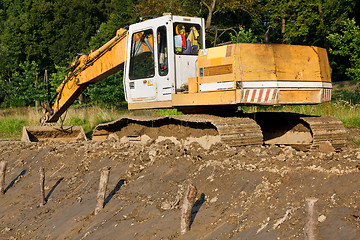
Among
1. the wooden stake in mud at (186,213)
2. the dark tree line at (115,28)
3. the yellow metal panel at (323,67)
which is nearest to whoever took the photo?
the wooden stake in mud at (186,213)

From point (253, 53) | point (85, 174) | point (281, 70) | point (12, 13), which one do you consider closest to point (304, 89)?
point (281, 70)

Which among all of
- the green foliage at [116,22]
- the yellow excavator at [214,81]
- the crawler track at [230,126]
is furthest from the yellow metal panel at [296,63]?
the green foliage at [116,22]

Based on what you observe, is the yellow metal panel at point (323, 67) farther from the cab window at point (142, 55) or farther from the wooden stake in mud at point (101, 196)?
the wooden stake in mud at point (101, 196)

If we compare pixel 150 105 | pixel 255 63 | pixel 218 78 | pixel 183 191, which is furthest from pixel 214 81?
pixel 183 191

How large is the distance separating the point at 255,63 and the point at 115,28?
112ft

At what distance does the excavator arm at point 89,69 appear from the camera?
37.5 feet

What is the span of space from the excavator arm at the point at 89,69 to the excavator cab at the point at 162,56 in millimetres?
713

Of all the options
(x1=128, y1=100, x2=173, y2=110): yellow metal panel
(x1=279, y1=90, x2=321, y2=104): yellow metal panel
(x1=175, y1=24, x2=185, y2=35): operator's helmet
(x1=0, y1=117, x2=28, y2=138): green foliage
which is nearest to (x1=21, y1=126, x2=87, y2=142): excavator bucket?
(x1=128, y1=100, x2=173, y2=110): yellow metal panel

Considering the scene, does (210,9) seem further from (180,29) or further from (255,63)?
(255,63)

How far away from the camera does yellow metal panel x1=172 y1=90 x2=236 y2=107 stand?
8617mm

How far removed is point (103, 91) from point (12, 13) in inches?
1084

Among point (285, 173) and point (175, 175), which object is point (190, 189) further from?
point (175, 175)

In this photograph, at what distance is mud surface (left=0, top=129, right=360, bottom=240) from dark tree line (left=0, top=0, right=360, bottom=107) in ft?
48.1

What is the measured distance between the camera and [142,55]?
10.6 metres
